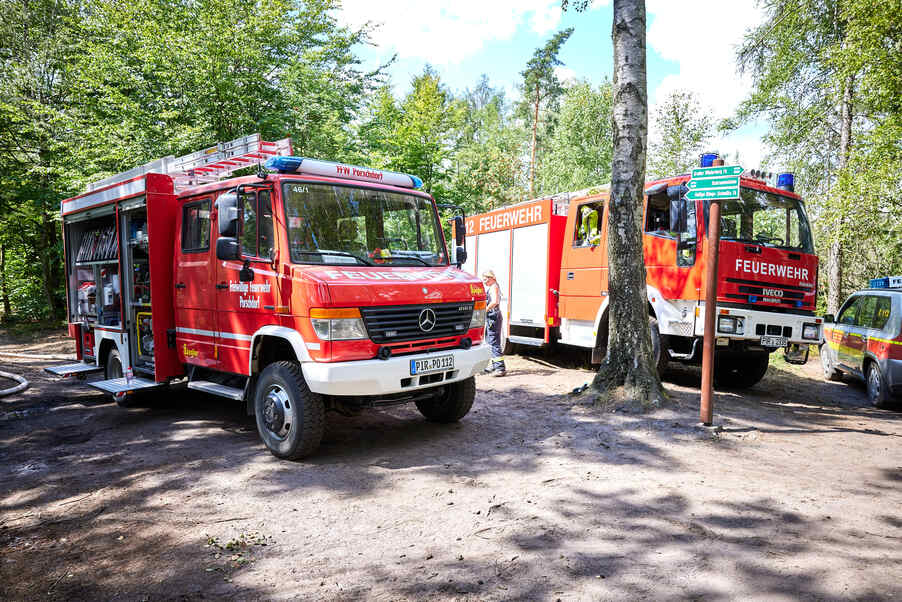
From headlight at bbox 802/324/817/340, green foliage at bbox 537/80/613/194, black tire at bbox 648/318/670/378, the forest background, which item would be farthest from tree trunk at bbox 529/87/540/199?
headlight at bbox 802/324/817/340

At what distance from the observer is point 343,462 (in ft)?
17.0

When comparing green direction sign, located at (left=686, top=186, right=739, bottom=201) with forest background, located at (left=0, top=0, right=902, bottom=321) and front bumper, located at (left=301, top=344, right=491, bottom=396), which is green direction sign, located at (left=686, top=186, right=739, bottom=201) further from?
forest background, located at (left=0, top=0, right=902, bottom=321)

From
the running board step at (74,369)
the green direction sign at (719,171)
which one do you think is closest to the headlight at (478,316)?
the green direction sign at (719,171)

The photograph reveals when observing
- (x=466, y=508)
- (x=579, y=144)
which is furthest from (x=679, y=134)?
(x=466, y=508)

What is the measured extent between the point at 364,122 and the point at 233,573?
19.2m

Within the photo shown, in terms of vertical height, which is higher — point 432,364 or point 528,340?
point 432,364

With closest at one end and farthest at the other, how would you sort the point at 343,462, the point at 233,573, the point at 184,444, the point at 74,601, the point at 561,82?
the point at 74,601 → the point at 233,573 → the point at 343,462 → the point at 184,444 → the point at 561,82

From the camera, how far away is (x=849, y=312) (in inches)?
386

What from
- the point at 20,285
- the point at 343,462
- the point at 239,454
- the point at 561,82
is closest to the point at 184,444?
the point at 239,454

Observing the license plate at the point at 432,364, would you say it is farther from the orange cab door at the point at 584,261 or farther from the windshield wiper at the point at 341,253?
the orange cab door at the point at 584,261

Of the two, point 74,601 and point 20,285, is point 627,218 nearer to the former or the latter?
point 74,601

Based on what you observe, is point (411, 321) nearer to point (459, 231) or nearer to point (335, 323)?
point (335, 323)

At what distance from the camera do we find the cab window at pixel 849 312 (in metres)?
9.58

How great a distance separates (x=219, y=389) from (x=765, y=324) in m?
6.79
